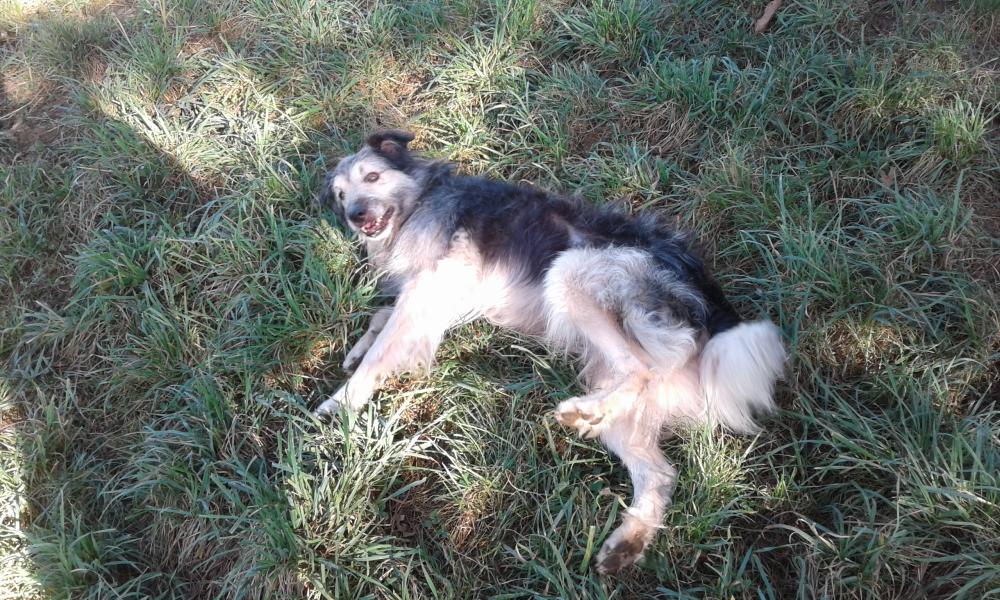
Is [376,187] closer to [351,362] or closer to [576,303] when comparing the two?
[351,362]

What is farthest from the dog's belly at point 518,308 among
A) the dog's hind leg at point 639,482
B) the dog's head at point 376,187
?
the dog's head at point 376,187

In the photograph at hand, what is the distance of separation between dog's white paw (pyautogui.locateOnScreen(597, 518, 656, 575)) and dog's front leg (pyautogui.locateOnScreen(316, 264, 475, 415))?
4.14 feet

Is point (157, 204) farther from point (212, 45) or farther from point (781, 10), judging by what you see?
point (781, 10)

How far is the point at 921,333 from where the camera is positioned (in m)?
2.68

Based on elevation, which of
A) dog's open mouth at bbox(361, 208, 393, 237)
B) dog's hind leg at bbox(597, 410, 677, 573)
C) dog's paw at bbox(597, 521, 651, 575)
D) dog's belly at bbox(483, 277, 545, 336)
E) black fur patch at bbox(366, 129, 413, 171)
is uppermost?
black fur patch at bbox(366, 129, 413, 171)

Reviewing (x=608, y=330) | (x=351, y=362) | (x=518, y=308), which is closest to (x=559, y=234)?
Answer: (x=518, y=308)

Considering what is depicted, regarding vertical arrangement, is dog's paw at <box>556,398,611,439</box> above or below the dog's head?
below

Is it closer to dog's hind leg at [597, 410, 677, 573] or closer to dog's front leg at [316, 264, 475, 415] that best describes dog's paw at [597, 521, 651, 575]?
dog's hind leg at [597, 410, 677, 573]

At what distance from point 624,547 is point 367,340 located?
66.7 inches

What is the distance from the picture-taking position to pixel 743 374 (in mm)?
2463

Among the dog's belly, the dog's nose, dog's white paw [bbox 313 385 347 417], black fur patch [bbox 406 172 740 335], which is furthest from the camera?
the dog's nose

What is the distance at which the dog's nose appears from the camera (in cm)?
346

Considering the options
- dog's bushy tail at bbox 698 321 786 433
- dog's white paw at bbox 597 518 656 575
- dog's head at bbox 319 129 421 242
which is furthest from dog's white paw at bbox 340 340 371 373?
dog's bushy tail at bbox 698 321 786 433

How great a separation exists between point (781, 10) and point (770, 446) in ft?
10.4
